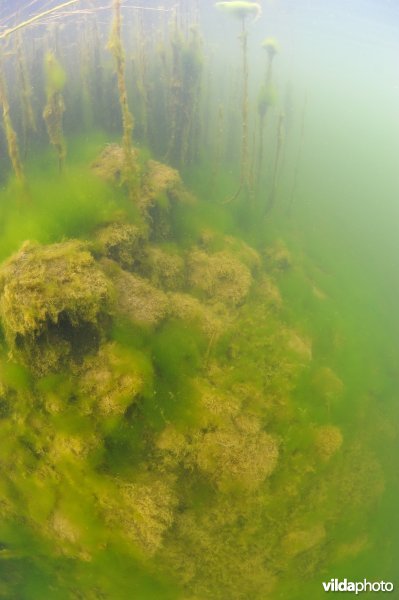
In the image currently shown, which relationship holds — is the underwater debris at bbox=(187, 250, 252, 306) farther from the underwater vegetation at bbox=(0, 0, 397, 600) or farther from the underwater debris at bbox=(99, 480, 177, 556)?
the underwater debris at bbox=(99, 480, 177, 556)

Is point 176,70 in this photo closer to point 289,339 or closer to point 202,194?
point 202,194

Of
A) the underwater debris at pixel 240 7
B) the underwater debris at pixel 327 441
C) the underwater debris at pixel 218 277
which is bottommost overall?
the underwater debris at pixel 327 441

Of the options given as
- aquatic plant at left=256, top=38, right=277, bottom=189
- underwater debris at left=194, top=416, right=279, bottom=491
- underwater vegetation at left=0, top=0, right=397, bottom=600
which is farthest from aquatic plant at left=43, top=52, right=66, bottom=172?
underwater debris at left=194, top=416, right=279, bottom=491

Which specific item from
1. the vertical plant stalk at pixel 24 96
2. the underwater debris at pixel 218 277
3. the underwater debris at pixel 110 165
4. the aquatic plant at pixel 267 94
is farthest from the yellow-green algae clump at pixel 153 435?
the aquatic plant at pixel 267 94

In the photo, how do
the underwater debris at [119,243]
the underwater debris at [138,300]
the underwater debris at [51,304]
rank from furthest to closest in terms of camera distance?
the underwater debris at [119,243] < the underwater debris at [138,300] < the underwater debris at [51,304]

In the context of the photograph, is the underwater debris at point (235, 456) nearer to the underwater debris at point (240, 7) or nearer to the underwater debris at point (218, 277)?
the underwater debris at point (218, 277)

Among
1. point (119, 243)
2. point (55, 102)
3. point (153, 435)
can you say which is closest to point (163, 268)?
point (119, 243)

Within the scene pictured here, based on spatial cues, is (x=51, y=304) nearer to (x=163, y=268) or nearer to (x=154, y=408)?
(x=154, y=408)
